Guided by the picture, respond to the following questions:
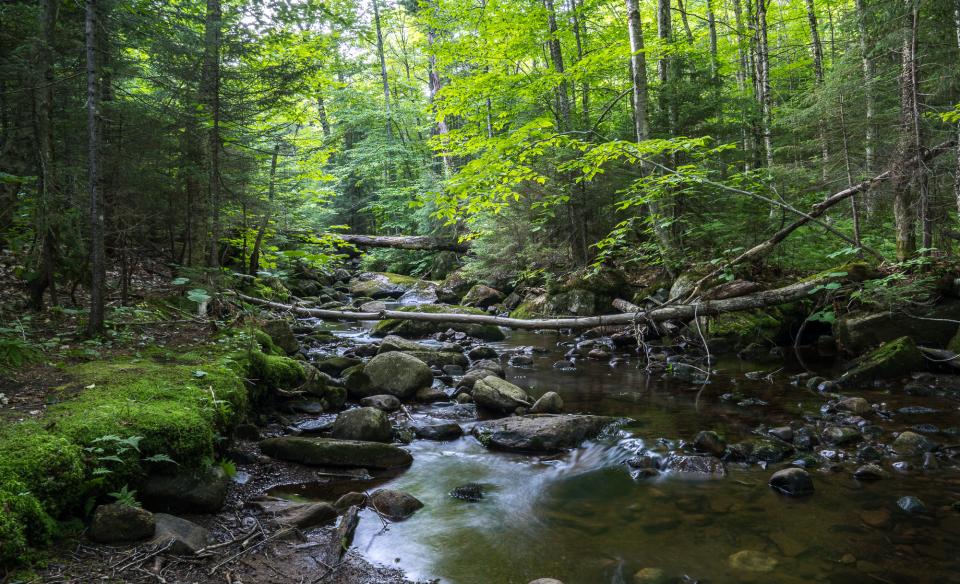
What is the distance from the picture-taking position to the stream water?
12.8ft

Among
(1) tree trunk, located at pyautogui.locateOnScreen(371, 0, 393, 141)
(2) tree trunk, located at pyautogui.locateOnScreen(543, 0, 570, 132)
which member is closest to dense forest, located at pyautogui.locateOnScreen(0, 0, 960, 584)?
(2) tree trunk, located at pyautogui.locateOnScreen(543, 0, 570, 132)

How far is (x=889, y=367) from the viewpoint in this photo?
26.5 feet

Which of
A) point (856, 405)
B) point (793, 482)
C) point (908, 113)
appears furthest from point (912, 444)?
point (908, 113)

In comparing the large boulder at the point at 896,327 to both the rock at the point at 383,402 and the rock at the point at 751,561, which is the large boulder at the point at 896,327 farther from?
the rock at the point at 383,402

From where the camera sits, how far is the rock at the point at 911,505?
14.8ft

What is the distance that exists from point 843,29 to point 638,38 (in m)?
4.13

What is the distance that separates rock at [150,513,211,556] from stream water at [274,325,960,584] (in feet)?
3.97

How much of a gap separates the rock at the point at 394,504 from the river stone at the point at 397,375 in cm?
332

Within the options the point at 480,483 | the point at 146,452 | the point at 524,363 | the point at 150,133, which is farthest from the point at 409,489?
the point at 150,133

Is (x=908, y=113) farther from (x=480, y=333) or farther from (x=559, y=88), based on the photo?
(x=480, y=333)

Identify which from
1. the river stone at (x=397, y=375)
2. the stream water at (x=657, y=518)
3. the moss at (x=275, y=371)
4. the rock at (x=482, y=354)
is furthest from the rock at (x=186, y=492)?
the rock at (x=482, y=354)

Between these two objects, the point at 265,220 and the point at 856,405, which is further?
the point at 265,220

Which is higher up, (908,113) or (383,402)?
(908,113)

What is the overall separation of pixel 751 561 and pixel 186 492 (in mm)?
4460
